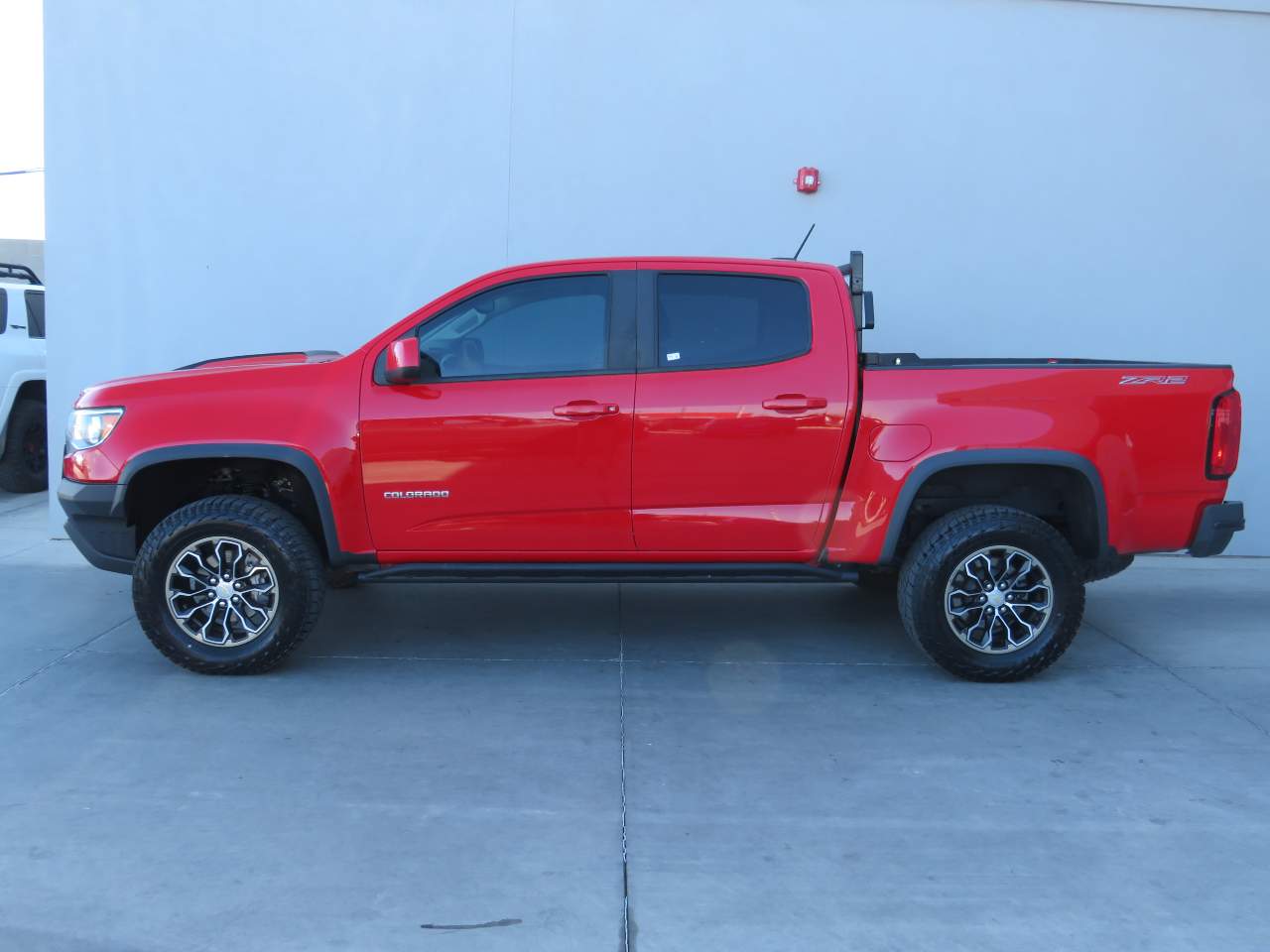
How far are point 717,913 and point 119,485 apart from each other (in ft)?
11.2

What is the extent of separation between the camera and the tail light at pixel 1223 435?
5.18 m

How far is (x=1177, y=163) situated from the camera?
8.16 m

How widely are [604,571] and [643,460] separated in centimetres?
55

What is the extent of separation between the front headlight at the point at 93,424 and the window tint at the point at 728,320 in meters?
2.50

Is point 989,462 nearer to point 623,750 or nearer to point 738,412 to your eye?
point 738,412

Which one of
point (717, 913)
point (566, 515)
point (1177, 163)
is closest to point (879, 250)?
point (1177, 163)

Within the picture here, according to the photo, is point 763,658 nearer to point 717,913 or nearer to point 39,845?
point 717,913

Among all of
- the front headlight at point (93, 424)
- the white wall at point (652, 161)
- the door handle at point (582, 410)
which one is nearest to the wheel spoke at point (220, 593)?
the front headlight at point (93, 424)

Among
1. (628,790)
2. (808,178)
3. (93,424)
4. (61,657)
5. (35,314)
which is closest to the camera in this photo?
(628,790)

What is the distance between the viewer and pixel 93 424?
5309 mm

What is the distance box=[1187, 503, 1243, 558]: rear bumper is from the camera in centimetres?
520

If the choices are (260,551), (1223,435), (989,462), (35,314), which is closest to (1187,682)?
(1223,435)

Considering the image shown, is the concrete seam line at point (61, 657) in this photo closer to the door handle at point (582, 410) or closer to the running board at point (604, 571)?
the running board at point (604, 571)

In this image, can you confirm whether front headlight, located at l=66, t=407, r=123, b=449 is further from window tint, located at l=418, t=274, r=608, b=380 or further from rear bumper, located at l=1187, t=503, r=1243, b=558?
rear bumper, located at l=1187, t=503, r=1243, b=558
